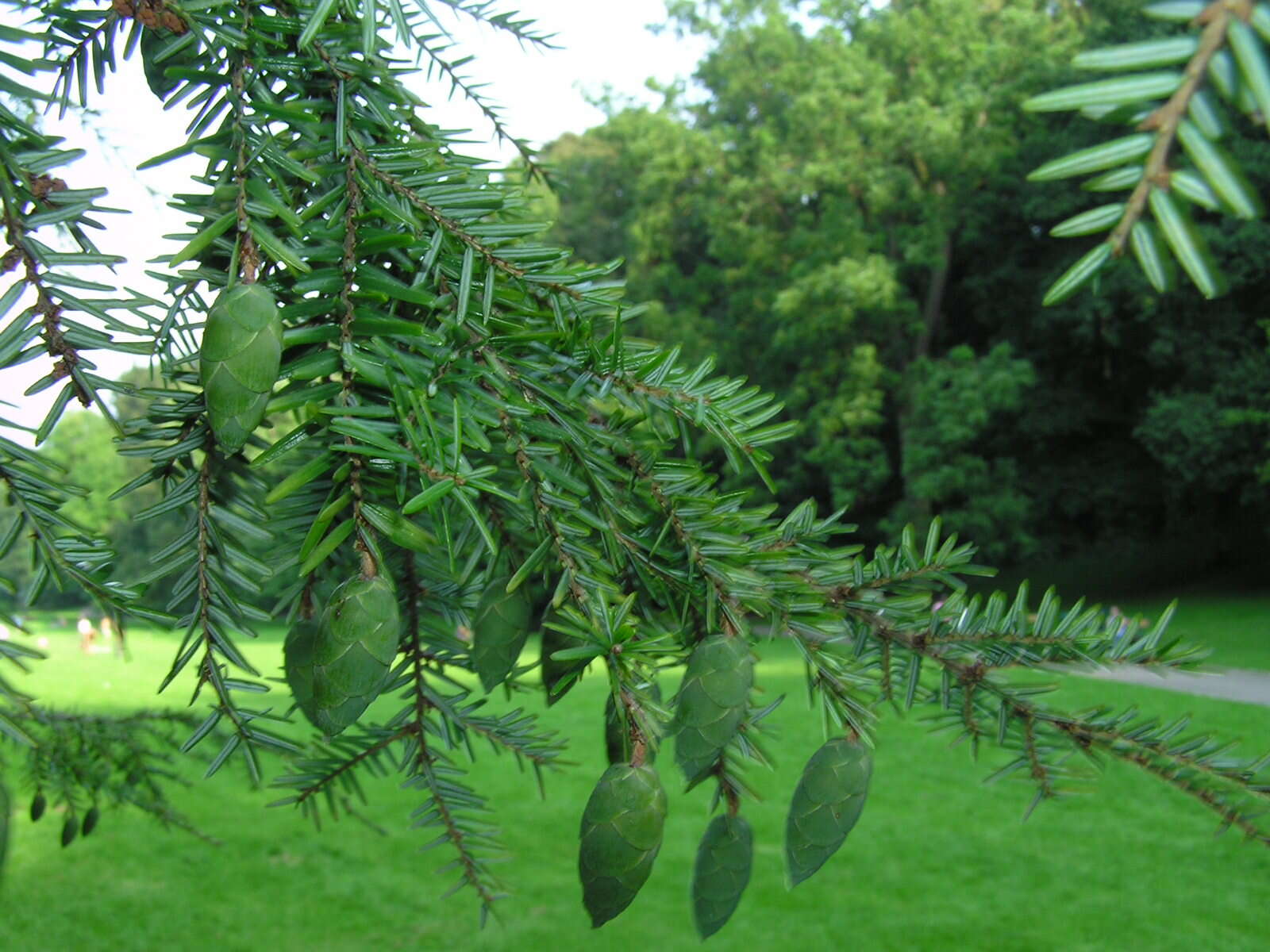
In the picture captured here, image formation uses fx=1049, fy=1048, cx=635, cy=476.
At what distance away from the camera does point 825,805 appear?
42 centimetres

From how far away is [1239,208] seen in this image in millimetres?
178

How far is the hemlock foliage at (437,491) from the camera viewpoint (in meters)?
0.38

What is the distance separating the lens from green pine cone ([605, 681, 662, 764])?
39 centimetres

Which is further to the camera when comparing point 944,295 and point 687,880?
point 944,295

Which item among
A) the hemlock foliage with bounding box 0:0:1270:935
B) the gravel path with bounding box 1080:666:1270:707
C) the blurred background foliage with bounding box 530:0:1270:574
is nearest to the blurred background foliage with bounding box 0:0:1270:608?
the blurred background foliage with bounding box 530:0:1270:574

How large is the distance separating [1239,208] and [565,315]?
338mm

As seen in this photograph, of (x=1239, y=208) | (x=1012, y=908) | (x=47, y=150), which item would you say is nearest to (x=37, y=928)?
(x=1012, y=908)

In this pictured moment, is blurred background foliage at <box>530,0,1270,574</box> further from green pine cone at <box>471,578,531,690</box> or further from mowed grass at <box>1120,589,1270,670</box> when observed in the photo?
green pine cone at <box>471,578,531,690</box>

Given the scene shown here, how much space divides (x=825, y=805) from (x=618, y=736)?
89 millimetres

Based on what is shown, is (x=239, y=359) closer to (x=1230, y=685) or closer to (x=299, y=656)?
(x=299, y=656)

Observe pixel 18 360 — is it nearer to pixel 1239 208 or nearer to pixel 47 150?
pixel 47 150

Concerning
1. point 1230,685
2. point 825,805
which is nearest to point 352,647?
point 825,805

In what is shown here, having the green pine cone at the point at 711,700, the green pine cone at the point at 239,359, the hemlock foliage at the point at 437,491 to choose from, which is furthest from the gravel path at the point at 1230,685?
the green pine cone at the point at 239,359

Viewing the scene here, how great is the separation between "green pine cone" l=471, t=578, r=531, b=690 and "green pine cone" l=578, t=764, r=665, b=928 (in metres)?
0.08
